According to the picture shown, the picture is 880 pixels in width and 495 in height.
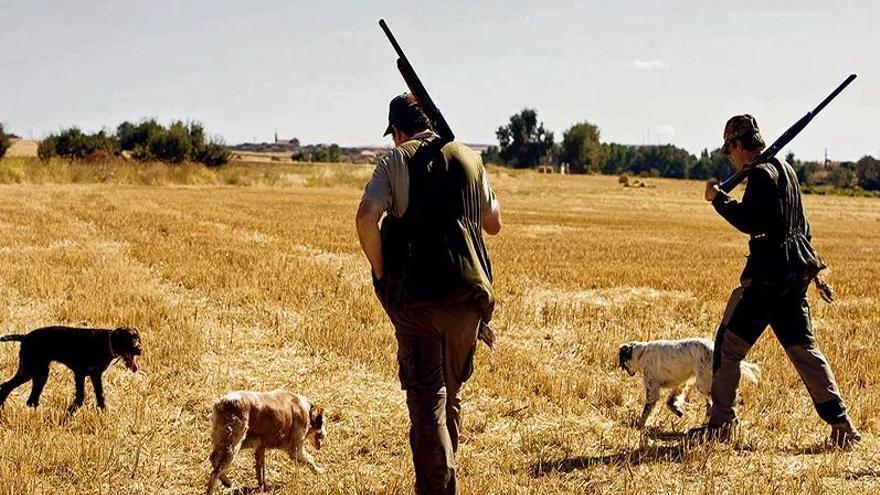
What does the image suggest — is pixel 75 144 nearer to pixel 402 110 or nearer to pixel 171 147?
pixel 171 147

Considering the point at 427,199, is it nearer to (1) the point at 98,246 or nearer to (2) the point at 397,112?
(2) the point at 397,112

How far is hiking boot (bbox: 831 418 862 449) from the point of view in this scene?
5535 mm

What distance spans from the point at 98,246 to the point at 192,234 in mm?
2483

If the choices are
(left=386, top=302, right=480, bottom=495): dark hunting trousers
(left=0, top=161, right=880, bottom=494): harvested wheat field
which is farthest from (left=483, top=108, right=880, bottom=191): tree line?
(left=386, top=302, right=480, bottom=495): dark hunting trousers

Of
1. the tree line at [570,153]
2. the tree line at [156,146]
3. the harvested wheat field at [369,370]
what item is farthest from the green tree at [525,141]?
the harvested wheat field at [369,370]

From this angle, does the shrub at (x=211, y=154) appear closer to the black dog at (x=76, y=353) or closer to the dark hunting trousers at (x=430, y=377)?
the black dog at (x=76, y=353)

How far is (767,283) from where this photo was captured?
542 centimetres

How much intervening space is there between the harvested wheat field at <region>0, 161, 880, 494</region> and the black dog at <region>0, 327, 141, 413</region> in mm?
218

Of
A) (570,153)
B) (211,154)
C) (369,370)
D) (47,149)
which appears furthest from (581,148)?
(369,370)

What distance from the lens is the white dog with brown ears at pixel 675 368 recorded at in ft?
20.1

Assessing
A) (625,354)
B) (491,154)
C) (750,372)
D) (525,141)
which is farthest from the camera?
(491,154)

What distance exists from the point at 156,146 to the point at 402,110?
49666 millimetres

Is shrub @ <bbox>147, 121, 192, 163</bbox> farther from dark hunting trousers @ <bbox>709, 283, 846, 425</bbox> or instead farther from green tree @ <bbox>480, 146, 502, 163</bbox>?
green tree @ <bbox>480, 146, 502, 163</bbox>

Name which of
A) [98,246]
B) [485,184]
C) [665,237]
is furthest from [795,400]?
[665,237]
